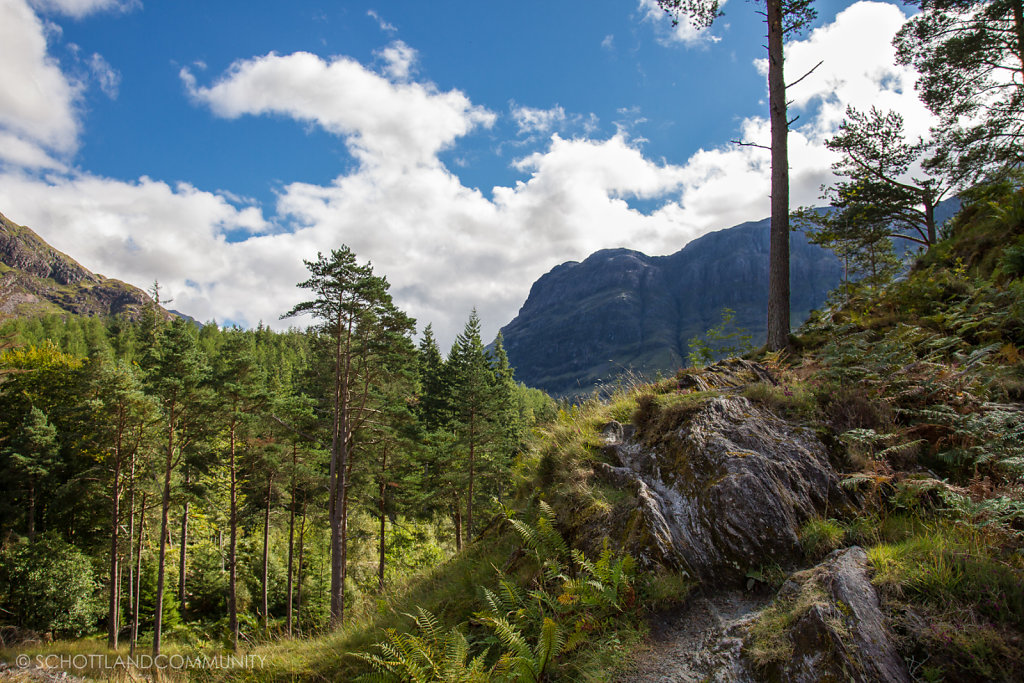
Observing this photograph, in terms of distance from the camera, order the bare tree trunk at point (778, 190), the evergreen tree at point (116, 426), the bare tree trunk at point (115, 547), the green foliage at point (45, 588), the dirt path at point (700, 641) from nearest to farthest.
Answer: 1. the dirt path at point (700, 641)
2. the bare tree trunk at point (778, 190)
3. the evergreen tree at point (116, 426)
4. the bare tree trunk at point (115, 547)
5. the green foliage at point (45, 588)

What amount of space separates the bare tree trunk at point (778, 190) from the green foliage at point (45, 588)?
37.1m

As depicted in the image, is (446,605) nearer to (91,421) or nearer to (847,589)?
(847,589)

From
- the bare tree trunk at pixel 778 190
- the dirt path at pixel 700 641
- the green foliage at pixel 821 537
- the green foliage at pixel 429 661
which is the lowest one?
the green foliage at pixel 429 661

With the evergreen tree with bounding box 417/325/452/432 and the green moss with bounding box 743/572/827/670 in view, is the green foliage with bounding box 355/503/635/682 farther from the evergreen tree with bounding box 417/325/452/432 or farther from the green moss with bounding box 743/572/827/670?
the evergreen tree with bounding box 417/325/452/432

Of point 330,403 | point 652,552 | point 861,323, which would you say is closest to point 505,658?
point 652,552

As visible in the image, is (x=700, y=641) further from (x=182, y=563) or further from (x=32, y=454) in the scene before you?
(x=32, y=454)

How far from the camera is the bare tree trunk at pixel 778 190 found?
960cm

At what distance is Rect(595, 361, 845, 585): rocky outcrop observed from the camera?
416 centimetres

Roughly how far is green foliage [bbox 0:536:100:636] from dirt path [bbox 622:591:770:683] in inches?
1420

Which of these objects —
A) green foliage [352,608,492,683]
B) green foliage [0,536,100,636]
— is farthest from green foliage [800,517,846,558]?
green foliage [0,536,100,636]

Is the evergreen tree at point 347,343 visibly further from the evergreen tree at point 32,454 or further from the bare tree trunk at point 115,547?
the evergreen tree at point 32,454

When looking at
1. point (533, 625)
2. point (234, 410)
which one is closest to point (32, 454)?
point (234, 410)

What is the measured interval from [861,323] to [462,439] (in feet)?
60.0

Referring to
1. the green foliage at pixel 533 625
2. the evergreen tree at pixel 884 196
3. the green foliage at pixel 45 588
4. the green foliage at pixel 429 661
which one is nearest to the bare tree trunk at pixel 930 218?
the evergreen tree at pixel 884 196
